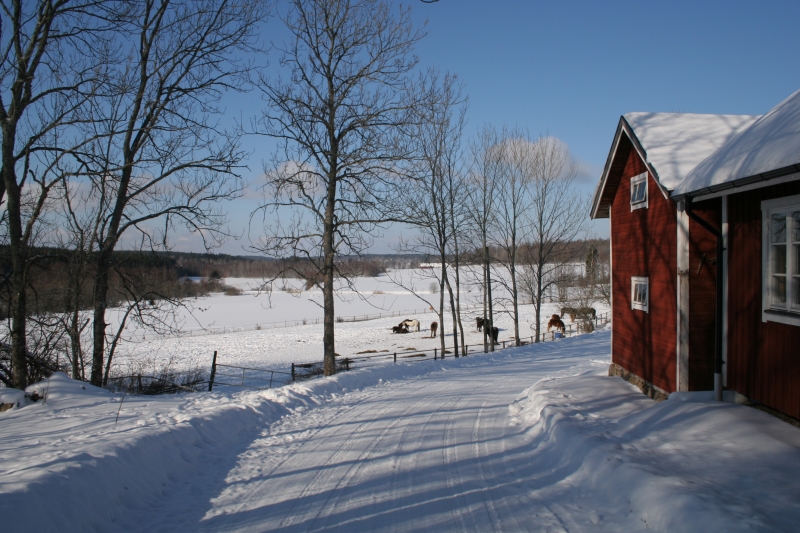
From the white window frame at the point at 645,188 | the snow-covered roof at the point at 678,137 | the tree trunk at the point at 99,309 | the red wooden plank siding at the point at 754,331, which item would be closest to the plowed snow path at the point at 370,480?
the red wooden plank siding at the point at 754,331

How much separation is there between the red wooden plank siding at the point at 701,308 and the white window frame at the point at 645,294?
68.0 inches

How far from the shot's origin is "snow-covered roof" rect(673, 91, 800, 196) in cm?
522

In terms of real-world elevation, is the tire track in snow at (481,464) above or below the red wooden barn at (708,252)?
below

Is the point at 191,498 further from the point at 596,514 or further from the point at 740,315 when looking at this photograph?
the point at 740,315

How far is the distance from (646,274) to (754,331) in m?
3.35

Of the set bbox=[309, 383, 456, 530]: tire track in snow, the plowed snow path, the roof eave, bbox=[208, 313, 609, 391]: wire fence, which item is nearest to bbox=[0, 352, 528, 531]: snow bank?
the plowed snow path

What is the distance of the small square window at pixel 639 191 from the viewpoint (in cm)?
986

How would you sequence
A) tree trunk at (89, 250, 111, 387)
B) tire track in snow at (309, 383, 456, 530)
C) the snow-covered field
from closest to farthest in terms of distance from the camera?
tire track in snow at (309, 383, 456, 530), tree trunk at (89, 250, 111, 387), the snow-covered field

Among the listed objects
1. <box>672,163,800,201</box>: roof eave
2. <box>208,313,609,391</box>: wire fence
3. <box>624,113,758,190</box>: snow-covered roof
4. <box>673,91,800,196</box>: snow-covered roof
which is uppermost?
<box>624,113,758,190</box>: snow-covered roof

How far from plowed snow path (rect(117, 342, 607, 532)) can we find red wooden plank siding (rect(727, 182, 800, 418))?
10.2 ft

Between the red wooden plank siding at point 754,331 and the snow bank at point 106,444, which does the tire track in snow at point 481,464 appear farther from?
the red wooden plank siding at point 754,331

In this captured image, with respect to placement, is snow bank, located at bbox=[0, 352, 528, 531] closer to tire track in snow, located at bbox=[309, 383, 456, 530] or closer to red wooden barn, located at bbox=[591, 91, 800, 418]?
tire track in snow, located at bbox=[309, 383, 456, 530]

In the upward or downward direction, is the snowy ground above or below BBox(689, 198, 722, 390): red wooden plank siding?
below

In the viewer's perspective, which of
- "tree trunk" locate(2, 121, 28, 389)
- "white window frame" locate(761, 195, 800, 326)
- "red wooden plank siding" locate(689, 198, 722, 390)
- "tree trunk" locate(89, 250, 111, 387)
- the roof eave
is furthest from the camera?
"tree trunk" locate(89, 250, 111, 387)
